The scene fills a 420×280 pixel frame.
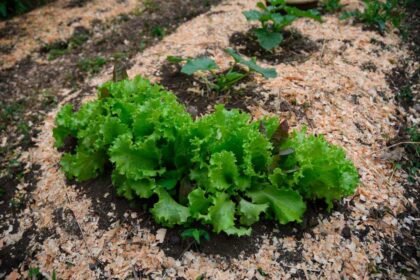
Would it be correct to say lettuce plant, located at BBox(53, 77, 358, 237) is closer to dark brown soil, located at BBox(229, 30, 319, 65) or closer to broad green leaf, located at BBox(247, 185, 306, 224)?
broad green leaf, located at BBox(247, 185, 306, 224)

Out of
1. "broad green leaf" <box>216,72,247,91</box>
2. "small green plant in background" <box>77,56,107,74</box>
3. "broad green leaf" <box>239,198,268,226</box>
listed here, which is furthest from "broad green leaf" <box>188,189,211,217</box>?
"small green plant in background" <box>77,56,107,74</box>

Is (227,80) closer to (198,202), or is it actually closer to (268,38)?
(268,38)

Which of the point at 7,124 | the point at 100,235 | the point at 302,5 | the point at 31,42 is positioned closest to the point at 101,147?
the point at 100,235

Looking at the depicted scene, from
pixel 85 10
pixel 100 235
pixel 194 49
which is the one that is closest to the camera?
pixel 100 235

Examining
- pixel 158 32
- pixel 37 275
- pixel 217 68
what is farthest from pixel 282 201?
pixel 158 32

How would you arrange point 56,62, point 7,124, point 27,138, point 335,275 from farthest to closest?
point 56,62 < point 7,124 < point 27,138 < point 335,275

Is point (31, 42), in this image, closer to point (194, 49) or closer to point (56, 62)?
point (56, 62)
